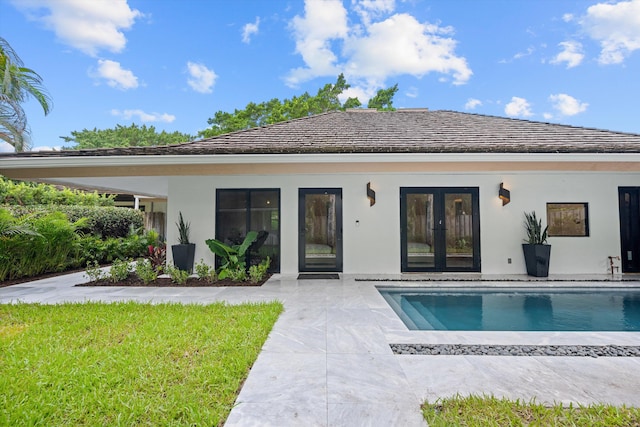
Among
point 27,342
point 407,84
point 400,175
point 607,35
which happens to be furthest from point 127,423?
point 407,84

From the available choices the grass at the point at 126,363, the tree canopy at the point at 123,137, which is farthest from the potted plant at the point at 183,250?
the tree canopy at the point at 123,137

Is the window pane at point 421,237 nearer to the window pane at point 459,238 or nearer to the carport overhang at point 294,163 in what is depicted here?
the window pane at point 459,238

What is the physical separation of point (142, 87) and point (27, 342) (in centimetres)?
2562

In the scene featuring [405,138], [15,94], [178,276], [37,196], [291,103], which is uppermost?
[291,103]

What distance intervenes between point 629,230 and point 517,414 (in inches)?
382

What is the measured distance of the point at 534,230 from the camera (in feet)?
27.1

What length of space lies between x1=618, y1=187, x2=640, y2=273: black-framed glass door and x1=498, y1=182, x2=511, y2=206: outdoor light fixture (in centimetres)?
321

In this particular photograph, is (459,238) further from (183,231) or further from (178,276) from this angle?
(183,231)

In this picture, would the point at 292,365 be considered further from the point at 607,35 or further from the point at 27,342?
the point at 607,35

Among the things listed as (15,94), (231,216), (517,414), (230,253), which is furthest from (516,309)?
(15,94)

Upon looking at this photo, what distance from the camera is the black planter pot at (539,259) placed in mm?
7961

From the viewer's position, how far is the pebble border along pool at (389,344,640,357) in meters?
3.39

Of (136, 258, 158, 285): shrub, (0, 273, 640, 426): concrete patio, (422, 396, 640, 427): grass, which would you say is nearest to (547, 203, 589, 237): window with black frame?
(0, 273, 640, 426): concrete patio

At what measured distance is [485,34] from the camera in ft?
48.6
